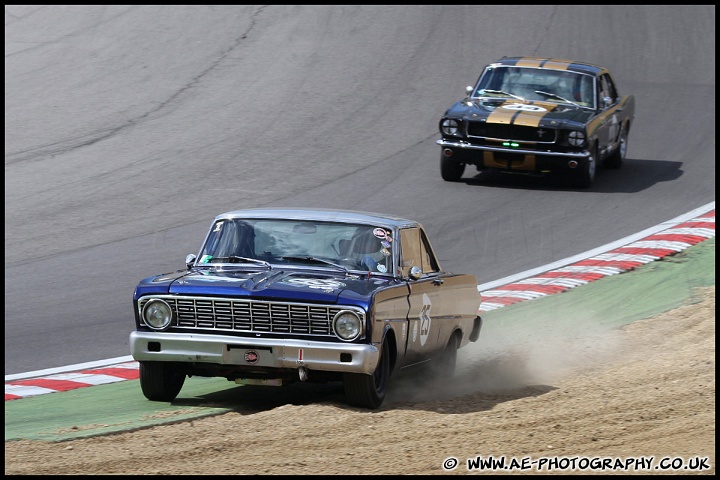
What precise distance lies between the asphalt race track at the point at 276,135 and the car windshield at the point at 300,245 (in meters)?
2.09

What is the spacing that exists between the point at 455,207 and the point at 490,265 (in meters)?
2.58

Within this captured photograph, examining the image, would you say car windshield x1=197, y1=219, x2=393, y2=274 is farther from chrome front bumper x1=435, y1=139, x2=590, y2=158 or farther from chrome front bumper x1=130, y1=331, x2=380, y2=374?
chrome front bumper x1=435, y1=139, x2=590, y2=158

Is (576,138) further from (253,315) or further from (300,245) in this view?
(253,315)

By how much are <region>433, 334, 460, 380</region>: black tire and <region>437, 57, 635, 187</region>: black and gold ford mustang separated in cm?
747

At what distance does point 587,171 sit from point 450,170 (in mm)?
1956

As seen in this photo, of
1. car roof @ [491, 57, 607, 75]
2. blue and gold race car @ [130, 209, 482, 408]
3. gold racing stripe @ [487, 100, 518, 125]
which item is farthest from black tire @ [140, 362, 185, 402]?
car roof @ [491, 57, 607, 75]

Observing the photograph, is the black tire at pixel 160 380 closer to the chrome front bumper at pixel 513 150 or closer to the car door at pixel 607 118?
the chrome front bumper at pixel 513 150

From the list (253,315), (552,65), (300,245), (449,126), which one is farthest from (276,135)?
(253,315)

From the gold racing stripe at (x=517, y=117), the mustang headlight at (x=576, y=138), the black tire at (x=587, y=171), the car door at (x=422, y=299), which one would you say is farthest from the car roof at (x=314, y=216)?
the black tire at (x=587, y=171)

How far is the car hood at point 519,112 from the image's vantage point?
16641 millimetres

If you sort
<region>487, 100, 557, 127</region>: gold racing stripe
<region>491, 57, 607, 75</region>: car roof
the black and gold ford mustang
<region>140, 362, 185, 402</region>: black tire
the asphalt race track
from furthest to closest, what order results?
<region>491, 57, 607, 75</region>: car roof, the black and gold ford mustang, <region>487, 100, 557, 127</region>: gold racing stripe, the asphalt race track, <region>140, 362, 185, 402</region>: black tire

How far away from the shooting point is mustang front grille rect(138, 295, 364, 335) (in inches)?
304

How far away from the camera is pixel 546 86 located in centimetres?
1745

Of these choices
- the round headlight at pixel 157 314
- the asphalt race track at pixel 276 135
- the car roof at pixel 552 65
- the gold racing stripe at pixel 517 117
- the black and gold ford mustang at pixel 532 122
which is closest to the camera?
the round headlight at pixel 157 314
